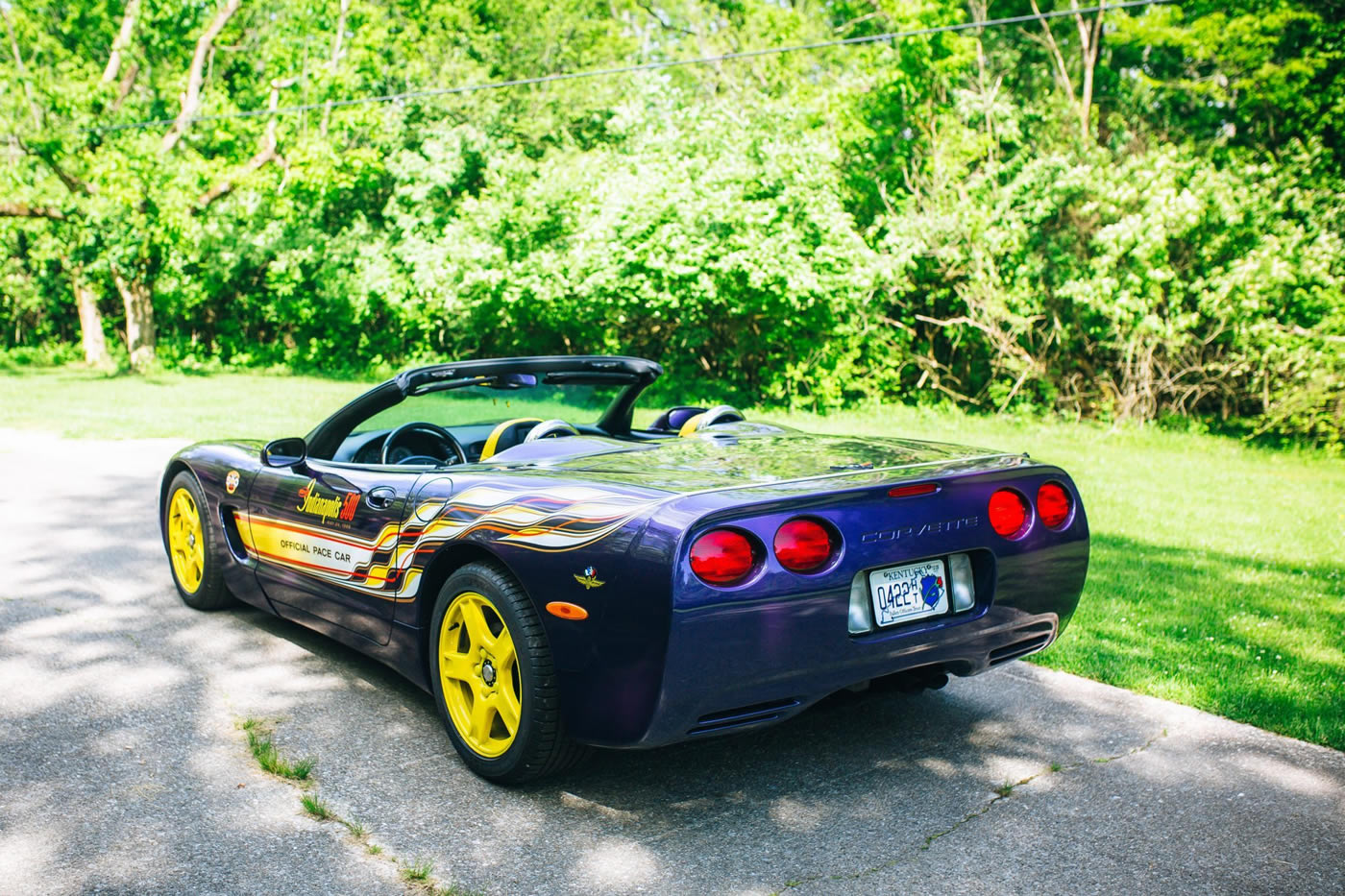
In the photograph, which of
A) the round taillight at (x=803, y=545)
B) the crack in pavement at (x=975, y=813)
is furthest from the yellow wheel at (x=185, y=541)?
the crack in pavement at (x=975, y=813)

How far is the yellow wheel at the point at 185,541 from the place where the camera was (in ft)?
16.7

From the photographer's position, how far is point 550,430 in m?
4.13

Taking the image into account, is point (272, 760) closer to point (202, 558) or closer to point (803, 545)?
point (803, 545)

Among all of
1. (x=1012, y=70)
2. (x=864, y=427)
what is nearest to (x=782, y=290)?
(x=864, y=427)

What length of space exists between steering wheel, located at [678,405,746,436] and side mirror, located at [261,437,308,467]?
156 centimetres

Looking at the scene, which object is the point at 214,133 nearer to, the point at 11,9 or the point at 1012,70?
the point at 11,9

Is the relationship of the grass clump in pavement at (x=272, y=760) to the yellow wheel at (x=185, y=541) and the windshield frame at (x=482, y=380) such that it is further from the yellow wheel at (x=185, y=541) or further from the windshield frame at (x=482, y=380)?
the yellow wheel at (x=185, y=541)

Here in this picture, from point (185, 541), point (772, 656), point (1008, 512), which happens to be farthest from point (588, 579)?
point (185, 541)

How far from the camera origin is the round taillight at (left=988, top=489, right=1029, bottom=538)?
3426 millimetres

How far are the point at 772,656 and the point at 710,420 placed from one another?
187 centimetres

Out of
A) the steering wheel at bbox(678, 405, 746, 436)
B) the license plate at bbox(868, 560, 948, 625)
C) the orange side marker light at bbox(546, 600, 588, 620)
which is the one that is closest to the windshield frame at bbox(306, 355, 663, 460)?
the steering wheel at bbox(678, 405, 746, 436)

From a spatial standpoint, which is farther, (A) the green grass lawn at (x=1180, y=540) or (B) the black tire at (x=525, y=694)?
(A) the green grass lawn at (x=1180, y=540)

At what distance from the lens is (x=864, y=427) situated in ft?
54.7

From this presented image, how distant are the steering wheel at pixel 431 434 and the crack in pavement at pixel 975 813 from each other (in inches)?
85.1
